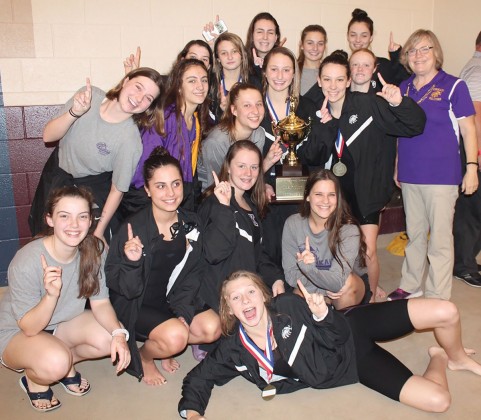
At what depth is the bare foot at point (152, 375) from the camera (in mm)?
2791

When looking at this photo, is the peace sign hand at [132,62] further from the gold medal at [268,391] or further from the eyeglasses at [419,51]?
the gold medal at [268,391]

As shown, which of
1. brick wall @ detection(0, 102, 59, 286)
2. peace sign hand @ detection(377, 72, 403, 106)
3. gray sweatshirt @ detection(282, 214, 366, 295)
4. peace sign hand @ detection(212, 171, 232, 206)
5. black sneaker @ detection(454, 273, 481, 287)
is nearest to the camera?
peace sign hand @ detection(212, 171, 232, 206)

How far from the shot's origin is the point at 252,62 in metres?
3.76

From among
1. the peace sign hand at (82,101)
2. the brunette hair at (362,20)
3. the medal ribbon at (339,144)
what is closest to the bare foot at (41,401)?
the peace sign hand at (82,101)

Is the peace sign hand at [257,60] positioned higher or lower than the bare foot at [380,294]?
higher

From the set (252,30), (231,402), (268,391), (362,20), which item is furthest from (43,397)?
(362,20)

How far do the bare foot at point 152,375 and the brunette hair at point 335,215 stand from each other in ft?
3.70

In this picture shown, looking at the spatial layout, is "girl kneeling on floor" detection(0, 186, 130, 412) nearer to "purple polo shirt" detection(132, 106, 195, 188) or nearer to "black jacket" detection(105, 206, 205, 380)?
"black jacket" detection(105, 206, 205, 380)

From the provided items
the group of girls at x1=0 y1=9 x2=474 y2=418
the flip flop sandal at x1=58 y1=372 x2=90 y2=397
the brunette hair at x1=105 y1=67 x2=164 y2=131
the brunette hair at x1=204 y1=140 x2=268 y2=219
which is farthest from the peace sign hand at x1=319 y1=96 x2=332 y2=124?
the flip flop sandal at x1=58 y1=372 x2=90 y2=397

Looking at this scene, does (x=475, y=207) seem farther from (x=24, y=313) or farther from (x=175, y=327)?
(x=24, y=313)

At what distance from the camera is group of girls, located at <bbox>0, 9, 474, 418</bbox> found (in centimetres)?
251

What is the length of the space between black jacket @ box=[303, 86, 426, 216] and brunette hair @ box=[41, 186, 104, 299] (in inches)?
56.7

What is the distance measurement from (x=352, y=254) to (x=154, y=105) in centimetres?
139

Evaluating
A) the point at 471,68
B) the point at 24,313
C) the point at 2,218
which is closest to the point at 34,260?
the point at 24,313
